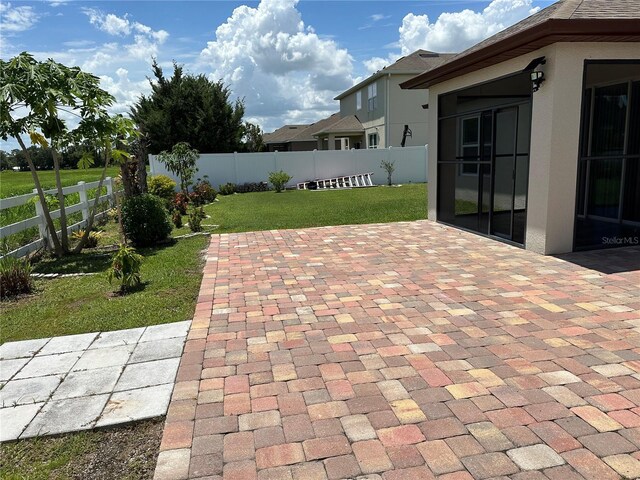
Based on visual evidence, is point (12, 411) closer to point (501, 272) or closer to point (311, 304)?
point (311, 304)

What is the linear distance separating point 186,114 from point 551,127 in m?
25.9

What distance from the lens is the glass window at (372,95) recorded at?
2719cm

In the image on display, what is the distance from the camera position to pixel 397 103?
25750mm

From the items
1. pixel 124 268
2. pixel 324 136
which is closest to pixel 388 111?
pixel 324 136

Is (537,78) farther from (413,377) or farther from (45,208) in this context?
(45,208)

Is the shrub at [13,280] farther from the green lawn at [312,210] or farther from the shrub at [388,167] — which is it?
the shrub at [388,167]

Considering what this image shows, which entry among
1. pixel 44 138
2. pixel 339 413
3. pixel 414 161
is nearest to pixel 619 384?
pixel 339 413

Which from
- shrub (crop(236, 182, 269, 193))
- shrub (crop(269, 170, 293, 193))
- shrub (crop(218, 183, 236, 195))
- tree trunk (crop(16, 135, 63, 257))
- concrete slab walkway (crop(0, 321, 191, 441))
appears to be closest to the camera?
concrete slab walkway (crop(0, 321, 191, 441))

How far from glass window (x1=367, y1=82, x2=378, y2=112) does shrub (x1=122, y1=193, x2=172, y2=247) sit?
2131cm

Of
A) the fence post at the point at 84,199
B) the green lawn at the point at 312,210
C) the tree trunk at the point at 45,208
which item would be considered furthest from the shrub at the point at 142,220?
the fence post at the point at 84,199

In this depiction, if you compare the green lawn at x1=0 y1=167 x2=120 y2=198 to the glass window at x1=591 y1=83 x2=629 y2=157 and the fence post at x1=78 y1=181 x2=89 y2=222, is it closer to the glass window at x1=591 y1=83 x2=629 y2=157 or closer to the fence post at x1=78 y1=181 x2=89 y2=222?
the fence post at x1=78 y1=181 x2=89 y2=222

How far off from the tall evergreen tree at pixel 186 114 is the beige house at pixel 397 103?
9.60 metres

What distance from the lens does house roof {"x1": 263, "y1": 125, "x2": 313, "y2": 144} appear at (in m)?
44.8

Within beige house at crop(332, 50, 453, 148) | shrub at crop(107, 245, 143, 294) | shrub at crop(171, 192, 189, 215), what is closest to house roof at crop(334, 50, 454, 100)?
beige house at crop(332, 50, 453, 148)
